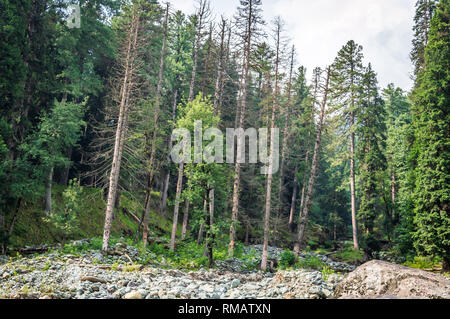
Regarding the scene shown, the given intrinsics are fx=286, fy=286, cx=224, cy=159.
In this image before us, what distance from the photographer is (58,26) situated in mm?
17125

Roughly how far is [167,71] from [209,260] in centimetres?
1524

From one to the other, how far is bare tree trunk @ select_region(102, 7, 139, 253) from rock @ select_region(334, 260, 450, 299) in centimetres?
1072

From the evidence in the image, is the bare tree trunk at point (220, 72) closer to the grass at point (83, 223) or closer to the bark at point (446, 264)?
the grass at point (83, 223)

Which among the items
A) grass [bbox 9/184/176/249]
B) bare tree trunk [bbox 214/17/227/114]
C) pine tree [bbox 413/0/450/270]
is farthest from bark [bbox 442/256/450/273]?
grass [bbox 9/184/176/249]

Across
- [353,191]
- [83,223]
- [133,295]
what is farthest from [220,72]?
[353,191]

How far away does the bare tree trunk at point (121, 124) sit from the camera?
1402 cm


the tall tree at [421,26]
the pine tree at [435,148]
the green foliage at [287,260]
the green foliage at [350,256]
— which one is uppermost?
the tall tree at [421,26]

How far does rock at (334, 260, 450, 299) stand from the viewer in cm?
643

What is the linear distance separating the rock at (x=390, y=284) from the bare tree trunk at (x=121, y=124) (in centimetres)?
→ 1072

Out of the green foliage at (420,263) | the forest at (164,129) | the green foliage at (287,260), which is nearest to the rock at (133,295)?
the forest at (164,129)

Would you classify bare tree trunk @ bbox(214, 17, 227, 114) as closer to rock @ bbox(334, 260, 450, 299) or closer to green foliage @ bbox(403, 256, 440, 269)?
rock @ bbox(334, 260, 450, 299)

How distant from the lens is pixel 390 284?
6977 millimetres
